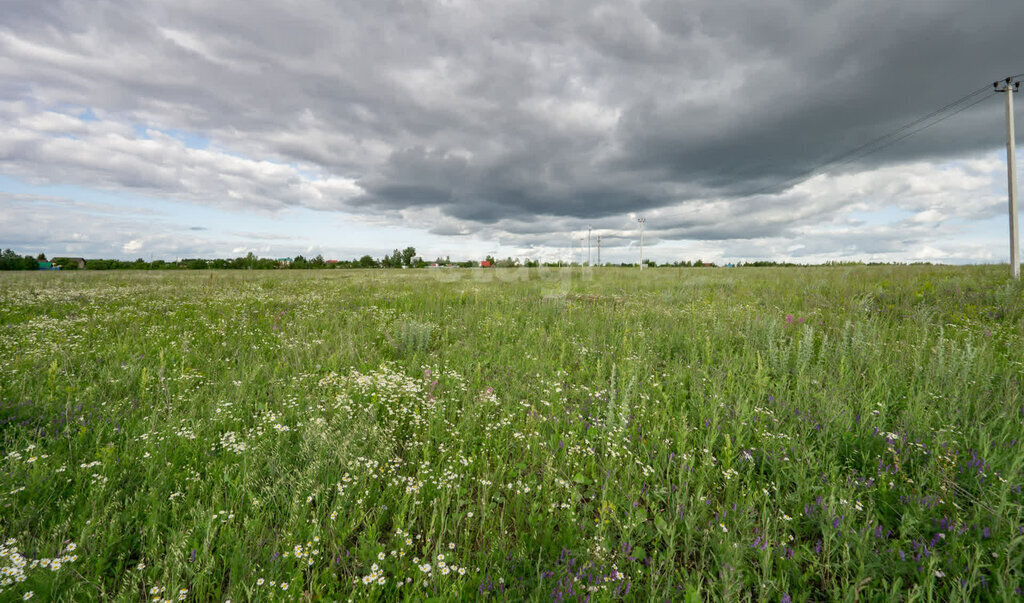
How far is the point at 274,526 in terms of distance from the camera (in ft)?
7.54

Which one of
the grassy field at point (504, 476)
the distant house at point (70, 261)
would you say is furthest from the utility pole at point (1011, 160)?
the distant house at point (70, 261)

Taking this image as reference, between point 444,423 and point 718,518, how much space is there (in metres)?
2.29

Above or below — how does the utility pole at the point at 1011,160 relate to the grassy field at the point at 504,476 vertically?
above

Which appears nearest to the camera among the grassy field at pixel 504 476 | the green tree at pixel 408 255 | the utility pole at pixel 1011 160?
the grassy field at pixel 504 476

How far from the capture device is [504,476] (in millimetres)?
2879

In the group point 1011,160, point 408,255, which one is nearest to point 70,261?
point 408,255

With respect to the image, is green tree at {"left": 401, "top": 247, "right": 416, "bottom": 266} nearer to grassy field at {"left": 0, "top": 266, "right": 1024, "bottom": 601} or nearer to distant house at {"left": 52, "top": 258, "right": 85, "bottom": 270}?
distant house at {"left": 52, "top": 258, "right": 85, "bottom": 270}

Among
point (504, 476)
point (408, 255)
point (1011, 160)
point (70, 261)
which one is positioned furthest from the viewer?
point (408, 255)

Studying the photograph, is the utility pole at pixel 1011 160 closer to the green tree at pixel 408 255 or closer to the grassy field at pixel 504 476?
the grassy field at pixel 504 476

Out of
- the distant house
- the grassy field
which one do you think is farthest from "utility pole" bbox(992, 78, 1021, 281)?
Answer: the distant house

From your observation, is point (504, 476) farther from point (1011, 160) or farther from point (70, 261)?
point (70, 261)

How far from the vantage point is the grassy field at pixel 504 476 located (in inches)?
78.0

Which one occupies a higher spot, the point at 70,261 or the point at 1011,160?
the point at 1011,160

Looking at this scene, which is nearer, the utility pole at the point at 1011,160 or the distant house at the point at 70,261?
the utility pole at the point at 1011,160
